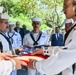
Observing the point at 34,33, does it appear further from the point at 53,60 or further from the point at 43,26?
the point at 43,26

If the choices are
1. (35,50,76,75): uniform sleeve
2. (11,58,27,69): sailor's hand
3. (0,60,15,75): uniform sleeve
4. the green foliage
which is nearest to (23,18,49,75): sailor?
(11,58,27,69): sailor's hand

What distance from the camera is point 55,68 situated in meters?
2.25

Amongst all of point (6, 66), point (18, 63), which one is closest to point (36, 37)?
point (18, 63)

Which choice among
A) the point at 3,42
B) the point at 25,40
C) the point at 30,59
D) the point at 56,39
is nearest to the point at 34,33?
the point at 25,40

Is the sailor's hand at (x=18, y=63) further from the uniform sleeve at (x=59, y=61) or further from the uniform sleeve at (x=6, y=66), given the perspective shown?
the uniform sleeve at (x=59, y=61)

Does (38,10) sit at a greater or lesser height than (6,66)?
greater

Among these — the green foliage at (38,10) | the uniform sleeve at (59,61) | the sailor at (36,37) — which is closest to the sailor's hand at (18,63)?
the uniform sleeve at (59,61)

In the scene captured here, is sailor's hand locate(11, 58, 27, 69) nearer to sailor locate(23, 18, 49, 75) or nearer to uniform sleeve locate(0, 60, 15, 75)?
uniform sleeve locate(0, 60, 15, 75)

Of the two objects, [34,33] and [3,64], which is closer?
[3,64]

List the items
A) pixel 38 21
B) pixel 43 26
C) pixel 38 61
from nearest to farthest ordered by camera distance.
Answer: pixel 38 61 → pixel 38 21 → pixel 43 26

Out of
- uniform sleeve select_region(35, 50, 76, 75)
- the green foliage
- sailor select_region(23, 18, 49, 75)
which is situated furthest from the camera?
the green foliage

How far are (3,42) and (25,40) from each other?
73.1 inches

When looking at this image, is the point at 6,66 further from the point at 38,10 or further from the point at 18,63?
the point at 38,10

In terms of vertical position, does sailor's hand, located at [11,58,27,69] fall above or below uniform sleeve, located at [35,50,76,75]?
below
